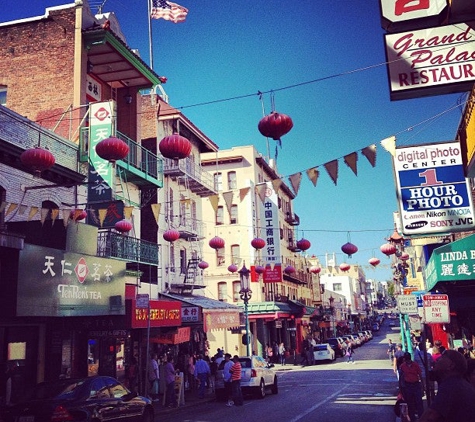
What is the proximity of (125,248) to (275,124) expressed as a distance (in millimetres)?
12554

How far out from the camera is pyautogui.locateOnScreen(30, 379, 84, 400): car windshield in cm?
1018

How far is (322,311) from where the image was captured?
6844 centimetres

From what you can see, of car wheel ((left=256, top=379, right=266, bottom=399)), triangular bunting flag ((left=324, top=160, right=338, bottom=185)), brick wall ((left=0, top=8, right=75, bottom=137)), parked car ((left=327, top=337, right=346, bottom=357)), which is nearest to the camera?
triangular bunting flag ((left=324, top=160, right=338, bottom=185))

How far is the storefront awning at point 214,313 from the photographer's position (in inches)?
989

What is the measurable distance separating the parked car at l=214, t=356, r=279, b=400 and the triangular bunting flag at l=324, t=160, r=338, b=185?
33.2ft

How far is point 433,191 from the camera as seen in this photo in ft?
34.9

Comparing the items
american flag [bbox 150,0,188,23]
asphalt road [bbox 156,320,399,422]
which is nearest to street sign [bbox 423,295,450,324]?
asphalt road [bbox 156,320,399,422]

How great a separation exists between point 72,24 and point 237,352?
29.9 meters

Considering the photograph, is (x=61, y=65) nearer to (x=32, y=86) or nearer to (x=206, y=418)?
(x=32, y=86)

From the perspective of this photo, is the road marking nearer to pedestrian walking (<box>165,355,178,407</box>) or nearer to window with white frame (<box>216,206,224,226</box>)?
pedestrian walking (<box>165,355,178,407</box>)

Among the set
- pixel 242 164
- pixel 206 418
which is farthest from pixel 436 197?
pixel 242 164

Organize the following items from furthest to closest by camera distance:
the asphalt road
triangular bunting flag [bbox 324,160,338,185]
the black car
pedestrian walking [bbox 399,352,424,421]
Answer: the asphalt road, triangular bunting flag [bbox 324,160,338,185], pedestrian walking [bbox 399,352,424,421], the black car

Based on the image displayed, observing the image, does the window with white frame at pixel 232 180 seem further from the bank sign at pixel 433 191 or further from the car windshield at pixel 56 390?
the car windshield at pixel 56 390

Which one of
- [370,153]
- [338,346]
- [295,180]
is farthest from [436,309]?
[338,346]
